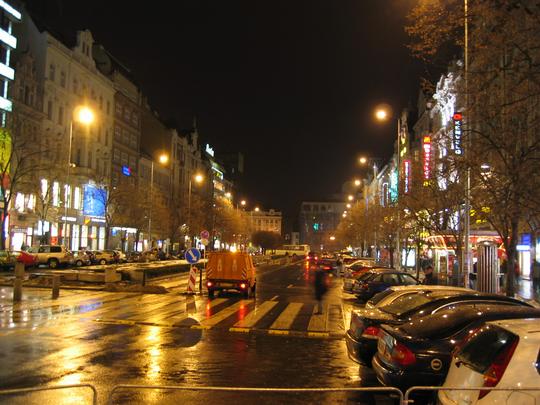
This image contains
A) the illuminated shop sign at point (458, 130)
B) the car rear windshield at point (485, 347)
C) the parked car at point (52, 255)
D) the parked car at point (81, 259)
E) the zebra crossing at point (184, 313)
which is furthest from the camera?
the parked car at point (81, 259)

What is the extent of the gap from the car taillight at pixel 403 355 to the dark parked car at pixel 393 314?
2032 millimetres

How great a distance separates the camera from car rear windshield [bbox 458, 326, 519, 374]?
5422mm

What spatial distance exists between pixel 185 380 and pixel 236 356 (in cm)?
248

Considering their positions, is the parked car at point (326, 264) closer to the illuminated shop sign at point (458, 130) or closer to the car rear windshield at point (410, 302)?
the illuminated shop sign at point (458, 130)

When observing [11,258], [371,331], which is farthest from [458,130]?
[11,258]

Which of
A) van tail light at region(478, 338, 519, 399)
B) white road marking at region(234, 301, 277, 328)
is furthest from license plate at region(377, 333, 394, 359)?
white road marking at region(234, 301, 277, 328)

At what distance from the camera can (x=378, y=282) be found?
23.6 m

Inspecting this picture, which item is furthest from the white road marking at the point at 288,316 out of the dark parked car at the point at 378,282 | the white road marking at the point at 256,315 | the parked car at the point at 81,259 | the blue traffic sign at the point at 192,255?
the parked car at the point at 81,259

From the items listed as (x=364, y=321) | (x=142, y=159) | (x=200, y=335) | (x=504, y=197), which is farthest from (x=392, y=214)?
(x=142, y=159)

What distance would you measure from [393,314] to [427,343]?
2642 mm

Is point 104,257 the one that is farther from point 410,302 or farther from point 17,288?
point 410,302

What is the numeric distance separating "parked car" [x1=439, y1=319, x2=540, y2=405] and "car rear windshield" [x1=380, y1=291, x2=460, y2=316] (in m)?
4.30

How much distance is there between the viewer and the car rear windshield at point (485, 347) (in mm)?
5422

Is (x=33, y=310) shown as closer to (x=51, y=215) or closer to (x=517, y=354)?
(x=517, y=354)
